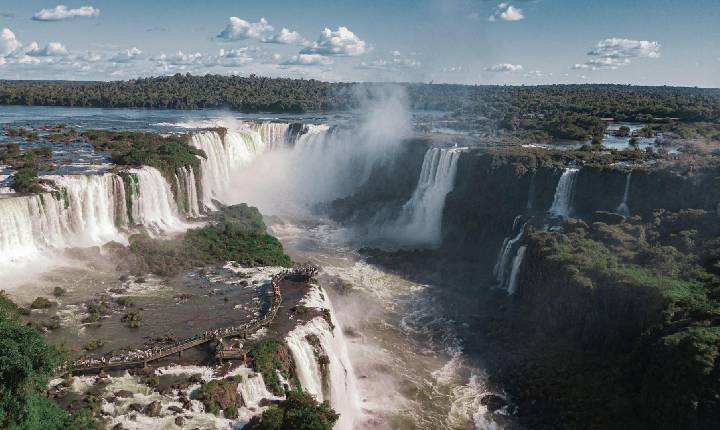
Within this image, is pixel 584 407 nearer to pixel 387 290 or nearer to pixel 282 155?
pixel 387 290

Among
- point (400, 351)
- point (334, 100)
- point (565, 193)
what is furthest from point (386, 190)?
point (334, 100)

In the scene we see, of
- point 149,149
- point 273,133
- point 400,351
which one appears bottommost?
point 400,351

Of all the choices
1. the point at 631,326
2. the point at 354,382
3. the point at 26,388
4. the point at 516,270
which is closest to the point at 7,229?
the point at 26,388

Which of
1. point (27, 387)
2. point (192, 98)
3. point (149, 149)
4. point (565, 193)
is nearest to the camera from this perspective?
point (27, 387)

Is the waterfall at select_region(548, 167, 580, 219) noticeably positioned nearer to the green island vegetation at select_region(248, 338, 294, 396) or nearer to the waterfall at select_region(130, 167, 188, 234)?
the green island vegetation at select_region(248, 338, 294, 396)

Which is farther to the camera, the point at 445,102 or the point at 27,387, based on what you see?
the point at 445,102

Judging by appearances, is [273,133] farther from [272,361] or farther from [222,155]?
[272,361]
